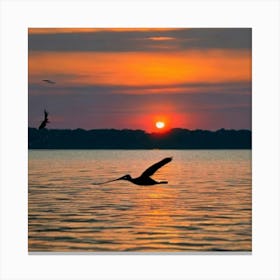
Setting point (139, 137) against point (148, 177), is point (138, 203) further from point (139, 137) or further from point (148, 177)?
point (139, 137)

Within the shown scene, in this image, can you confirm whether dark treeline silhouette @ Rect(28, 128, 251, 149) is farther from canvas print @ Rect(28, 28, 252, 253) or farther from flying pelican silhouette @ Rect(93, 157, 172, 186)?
flying pelican silhouette @ Rect(93, 157, 172, 186)

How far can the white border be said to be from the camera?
50.6 feet

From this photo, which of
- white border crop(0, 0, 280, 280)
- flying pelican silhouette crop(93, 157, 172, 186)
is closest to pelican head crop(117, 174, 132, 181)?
flying pelican silhouette crop(93, 157, 172, 186)

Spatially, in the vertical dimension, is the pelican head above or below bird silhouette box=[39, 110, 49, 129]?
below

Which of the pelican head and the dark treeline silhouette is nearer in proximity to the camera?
the dark treeline silhouette

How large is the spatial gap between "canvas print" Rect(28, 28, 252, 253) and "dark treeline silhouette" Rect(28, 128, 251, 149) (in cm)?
1

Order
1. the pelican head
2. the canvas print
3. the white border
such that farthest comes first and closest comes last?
1. the pelican head
2. the canvas print
3. the white border

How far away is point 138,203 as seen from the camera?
51.6 feet

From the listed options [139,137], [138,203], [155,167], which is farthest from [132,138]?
[138,203]

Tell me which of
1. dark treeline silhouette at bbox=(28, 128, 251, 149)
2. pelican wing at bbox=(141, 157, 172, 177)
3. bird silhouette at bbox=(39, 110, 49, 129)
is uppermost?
bird silhouette at bbox=(39, 110, 49, 129)

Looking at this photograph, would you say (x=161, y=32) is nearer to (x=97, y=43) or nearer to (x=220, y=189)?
(x=97, y=43)
